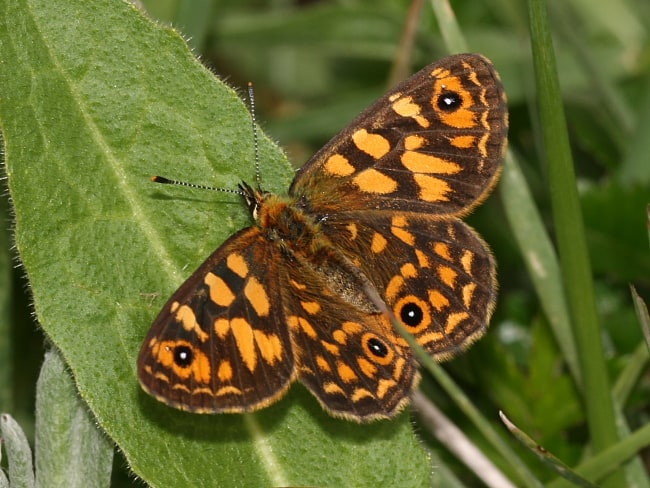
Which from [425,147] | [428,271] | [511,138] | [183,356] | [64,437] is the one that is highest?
[425,147]

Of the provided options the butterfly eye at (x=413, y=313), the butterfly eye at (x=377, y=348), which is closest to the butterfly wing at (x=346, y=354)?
the butterfly eye at (x=377, y=348)

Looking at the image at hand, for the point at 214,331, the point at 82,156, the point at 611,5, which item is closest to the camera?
the point at 214,331

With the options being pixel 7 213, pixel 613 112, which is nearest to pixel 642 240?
pixel 613 112

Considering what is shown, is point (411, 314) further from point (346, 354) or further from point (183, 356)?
point (183, 356)

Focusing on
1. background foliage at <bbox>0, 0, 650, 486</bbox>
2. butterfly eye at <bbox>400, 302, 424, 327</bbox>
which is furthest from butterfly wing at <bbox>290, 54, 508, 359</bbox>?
background foliage at <bbox>0, 0, 650, 486</bbox>

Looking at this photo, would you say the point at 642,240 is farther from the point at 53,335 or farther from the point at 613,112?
the point at 53,335

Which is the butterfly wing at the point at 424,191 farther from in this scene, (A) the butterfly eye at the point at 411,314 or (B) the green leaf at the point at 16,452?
(B) the green leaf at the point at 16,452

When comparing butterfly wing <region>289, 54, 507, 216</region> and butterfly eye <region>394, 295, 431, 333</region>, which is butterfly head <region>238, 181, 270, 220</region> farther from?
butterfly eye <region>394, 295, 431, 333</region>

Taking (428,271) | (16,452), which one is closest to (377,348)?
(428,271)

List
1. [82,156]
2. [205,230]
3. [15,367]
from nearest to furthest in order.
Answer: [82,156] → [205,230] → [15,367]
